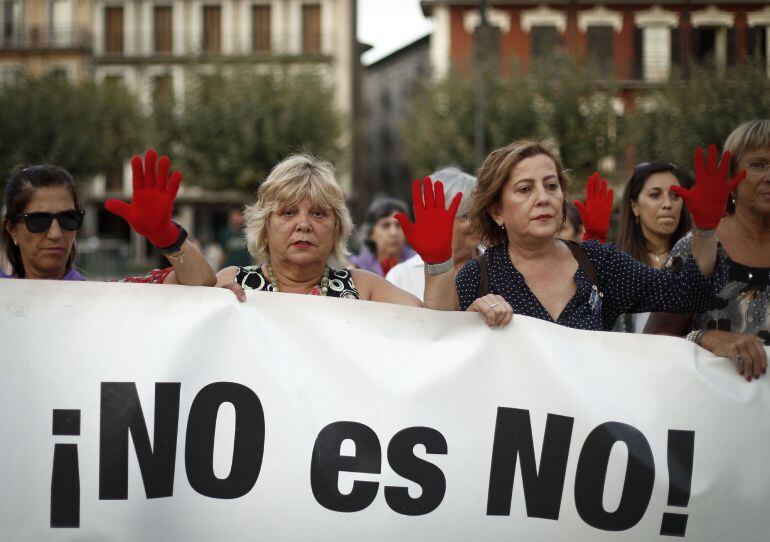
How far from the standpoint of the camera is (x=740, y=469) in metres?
3.23

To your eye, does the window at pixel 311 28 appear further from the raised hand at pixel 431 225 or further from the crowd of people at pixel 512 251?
the raised hand at pixel 431 225

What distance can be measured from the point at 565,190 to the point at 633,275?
43cm

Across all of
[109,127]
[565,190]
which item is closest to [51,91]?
[109,127]

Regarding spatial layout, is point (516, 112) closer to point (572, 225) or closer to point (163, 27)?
point (163, 27)

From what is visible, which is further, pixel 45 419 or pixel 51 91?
pixel 51 91

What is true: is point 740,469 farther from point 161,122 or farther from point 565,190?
point 161,122

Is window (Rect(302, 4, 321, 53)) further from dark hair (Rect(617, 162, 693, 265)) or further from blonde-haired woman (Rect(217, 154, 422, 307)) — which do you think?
blonde-haired woman (Rect(217, 154, 422, 307))

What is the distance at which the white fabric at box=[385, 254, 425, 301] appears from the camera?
203 inches

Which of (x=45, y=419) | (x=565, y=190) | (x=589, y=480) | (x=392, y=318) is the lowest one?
(x=589, y=480)

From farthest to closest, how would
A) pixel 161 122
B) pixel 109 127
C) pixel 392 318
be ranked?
pixel 109 127 → pixel 161 122 → pixel 392 318

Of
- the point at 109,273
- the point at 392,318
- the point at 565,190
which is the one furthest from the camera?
the point at 109,273

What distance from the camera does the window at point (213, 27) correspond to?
47125 millimetres

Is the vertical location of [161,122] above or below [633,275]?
above

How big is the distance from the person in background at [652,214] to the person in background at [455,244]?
77 cm
